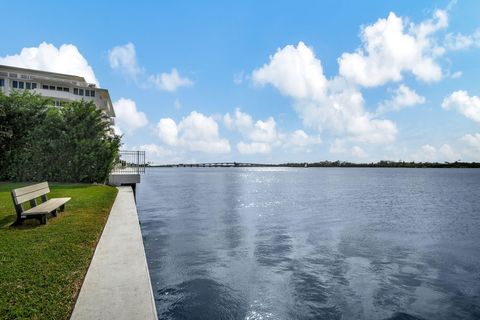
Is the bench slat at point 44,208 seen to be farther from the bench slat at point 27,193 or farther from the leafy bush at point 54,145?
the leafy bush at point 54,145

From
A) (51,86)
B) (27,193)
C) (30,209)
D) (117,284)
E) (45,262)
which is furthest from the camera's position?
(51,86)

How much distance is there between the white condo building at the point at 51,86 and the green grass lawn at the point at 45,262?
5212 cm

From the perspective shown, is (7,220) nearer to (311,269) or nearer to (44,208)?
(44,208)

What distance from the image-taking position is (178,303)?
797 centimetres

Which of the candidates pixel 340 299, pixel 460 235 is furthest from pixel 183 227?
pixel 460 235

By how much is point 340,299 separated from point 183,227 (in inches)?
435

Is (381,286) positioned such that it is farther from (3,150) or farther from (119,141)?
(3,150)

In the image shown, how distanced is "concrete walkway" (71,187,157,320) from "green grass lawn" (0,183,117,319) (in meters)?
0.21

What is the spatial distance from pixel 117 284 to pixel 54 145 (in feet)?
71.8

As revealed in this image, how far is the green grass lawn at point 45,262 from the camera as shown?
505 cm

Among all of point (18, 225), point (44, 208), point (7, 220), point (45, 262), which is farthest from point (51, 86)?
point (45, 262)

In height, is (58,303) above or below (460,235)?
above

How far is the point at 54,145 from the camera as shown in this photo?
2419 centimetres

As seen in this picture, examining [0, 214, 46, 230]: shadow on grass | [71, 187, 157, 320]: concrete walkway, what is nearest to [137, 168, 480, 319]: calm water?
[71, 187, 157, 320]: concrete walkway
